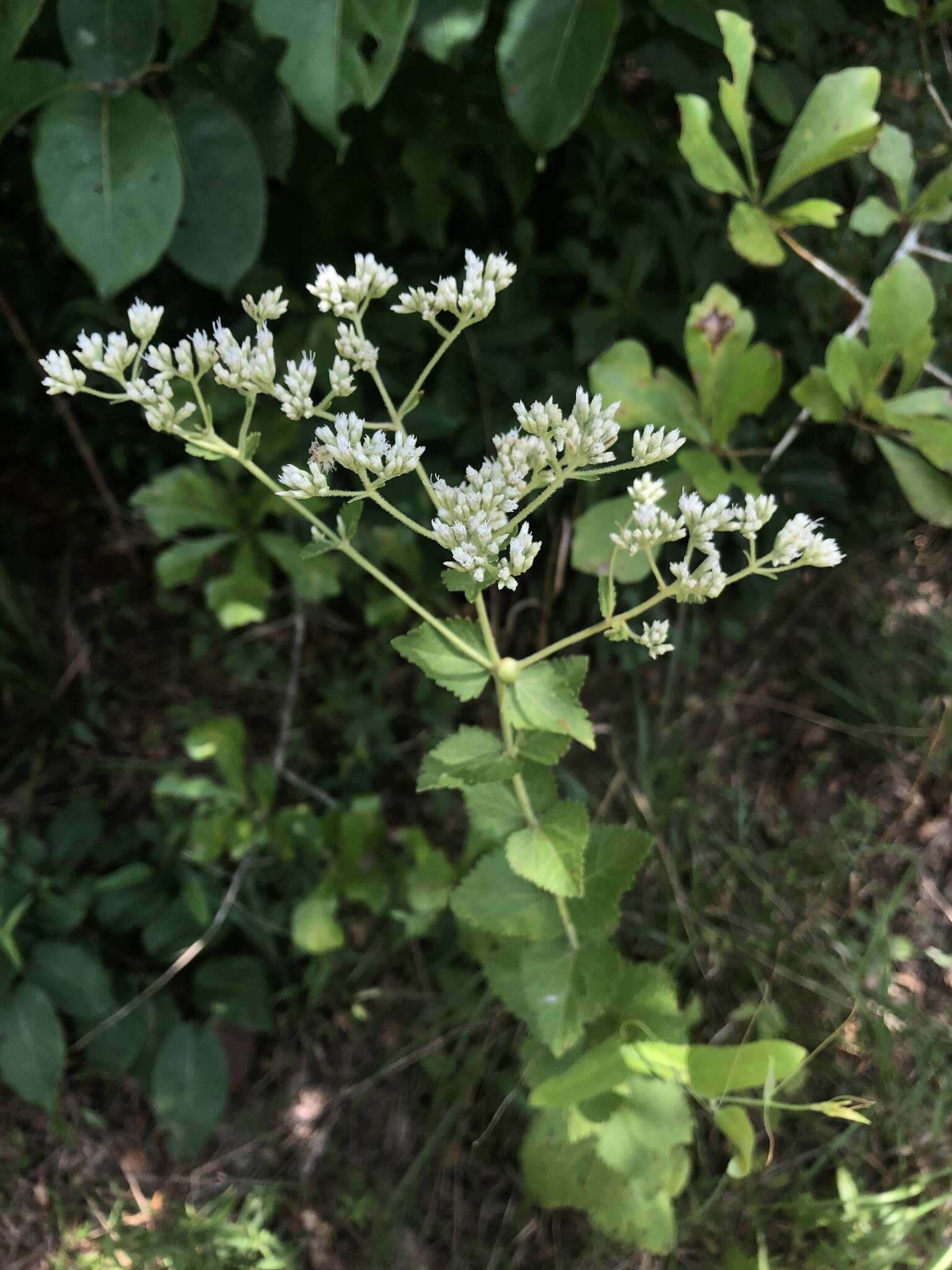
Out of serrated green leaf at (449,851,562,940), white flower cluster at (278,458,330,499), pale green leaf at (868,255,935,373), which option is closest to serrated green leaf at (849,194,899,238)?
pale green leaf at (868,255,935,373)

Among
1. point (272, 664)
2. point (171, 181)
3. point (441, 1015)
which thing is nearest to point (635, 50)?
point (171, 181)

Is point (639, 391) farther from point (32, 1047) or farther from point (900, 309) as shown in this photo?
point (32, 1047)

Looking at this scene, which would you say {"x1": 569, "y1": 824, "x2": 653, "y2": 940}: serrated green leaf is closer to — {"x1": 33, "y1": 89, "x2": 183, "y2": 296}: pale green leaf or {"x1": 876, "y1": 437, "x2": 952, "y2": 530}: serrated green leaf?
{"x1": 876, "y1": 437, "x2": 952, "y2": 530}: serrated green leaf

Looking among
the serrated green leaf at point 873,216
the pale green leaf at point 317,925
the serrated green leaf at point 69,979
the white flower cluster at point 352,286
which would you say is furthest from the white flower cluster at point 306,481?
the serrated green leaf at point 69,979

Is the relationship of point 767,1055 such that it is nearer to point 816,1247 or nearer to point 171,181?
point 816,1247

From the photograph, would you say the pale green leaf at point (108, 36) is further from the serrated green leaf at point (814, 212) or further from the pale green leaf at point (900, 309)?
the pale green leaf at point (900, 309)

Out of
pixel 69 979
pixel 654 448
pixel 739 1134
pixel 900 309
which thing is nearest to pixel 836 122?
pixel 900 309
